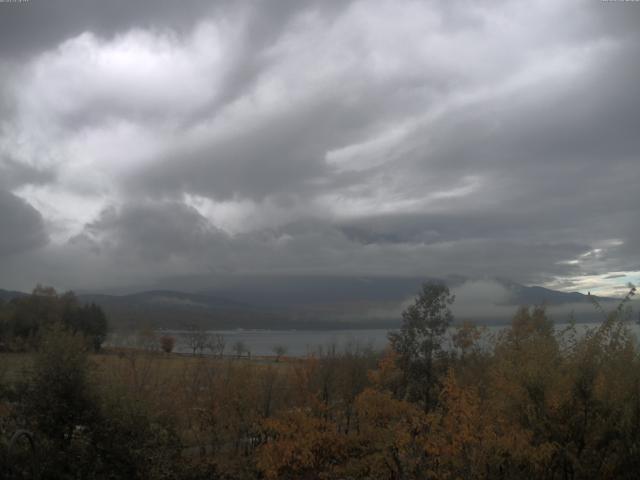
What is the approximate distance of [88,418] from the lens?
17.7 m

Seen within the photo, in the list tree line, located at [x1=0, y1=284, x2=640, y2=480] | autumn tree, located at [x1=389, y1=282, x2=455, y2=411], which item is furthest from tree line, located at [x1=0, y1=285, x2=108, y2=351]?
autumn tree, located at [x1=389, y1=282, x2=455, y2=411]

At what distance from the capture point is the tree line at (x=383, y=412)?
14945mm

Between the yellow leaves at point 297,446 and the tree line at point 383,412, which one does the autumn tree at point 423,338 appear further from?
the yellow leaves at point 297,446

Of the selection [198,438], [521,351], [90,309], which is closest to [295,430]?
[198,438]

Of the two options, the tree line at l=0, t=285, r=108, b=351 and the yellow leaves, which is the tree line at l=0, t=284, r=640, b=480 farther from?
the tree line at l=0, t=285, r=108, b=351

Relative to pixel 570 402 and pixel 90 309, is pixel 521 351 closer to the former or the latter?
pixel 570 402

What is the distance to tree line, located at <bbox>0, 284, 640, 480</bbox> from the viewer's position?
14.9 metres

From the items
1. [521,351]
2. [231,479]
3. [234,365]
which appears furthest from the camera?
[234,365]

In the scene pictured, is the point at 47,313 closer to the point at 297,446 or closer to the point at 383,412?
the point at 297,446

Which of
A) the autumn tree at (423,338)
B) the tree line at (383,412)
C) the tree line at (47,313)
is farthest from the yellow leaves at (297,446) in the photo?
the tree line at (47,313)

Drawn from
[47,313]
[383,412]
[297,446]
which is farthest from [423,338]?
[47,313]

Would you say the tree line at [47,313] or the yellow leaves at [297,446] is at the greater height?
the tree line at [47,313]

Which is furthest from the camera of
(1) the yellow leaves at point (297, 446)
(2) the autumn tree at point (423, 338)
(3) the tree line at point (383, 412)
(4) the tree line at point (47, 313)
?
(4) the tree line at point (47, 313)

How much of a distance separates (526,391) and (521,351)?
197 cm
